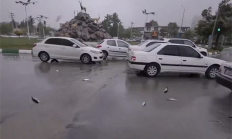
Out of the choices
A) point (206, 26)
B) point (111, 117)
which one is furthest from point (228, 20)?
point (111, 117)

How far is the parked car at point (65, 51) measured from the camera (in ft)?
36.8

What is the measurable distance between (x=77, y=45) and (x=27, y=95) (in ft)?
21.1

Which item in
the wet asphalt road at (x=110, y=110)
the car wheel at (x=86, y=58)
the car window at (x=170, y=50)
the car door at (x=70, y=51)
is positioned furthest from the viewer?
the car wheel at (x=86, y=58)

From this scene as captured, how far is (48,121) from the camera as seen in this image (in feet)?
12.4

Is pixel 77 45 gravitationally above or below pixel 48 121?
above

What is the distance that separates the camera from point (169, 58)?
26.2 ft

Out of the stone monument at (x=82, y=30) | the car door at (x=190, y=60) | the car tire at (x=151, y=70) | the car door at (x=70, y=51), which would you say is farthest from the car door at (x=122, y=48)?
the stone monument at (x=82, y=30)

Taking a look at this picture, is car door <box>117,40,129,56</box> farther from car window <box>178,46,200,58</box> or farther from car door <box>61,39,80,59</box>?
car window <box>178,46,200,58</box>

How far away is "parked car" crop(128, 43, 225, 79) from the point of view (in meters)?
7.89

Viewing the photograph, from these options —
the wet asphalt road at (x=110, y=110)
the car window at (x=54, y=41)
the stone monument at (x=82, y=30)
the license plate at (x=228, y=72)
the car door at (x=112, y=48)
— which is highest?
the stone monument at (x=82, y=30)

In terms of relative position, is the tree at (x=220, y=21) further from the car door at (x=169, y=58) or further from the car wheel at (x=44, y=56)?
the car wheel at (x=44, y=56)

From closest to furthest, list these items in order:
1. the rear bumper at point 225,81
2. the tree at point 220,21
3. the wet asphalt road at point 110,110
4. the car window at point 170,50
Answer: the wet asphalt road at point 110,110 → the rear bumper at point 225,81 → the car window at point 170,50 → the tree at point 220,21

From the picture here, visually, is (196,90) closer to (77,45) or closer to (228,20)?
(77,45)

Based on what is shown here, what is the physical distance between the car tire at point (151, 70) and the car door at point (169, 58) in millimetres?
244
